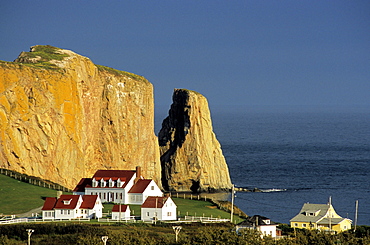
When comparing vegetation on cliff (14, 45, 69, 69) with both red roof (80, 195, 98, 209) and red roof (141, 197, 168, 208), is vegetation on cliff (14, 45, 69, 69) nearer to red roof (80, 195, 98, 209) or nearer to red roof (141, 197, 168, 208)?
red roof (80, 195, 98, 209)

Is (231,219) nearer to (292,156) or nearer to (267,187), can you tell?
(267,187)

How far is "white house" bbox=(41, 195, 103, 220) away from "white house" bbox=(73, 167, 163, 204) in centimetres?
788

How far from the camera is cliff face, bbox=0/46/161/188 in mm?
95188

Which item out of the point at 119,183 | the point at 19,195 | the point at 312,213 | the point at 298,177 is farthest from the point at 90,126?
the point at 298,177

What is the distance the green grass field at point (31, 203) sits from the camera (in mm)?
76562

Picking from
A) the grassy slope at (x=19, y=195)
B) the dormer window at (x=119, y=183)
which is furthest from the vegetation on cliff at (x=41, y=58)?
the dormer window at (x=119, y=183)

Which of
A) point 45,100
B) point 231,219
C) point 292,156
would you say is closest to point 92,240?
point 231,219

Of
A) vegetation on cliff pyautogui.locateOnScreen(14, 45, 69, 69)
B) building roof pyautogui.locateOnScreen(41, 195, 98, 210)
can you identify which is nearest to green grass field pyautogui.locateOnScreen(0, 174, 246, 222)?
building roof pyautogui.locateOnScreen(41, 195, 98, 210)

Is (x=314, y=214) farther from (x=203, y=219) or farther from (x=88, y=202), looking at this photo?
(x=88, y=202)

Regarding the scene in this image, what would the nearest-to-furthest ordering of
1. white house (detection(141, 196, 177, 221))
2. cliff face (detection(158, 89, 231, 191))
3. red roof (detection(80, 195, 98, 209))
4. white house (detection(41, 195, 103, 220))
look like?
1. white house (detection(41, 195, 103, 220))
2. white house (detection(141, 196, 177, 221))
3. red roof (detection(80, 195, 98, 209))
4. cliff face (detection(158, 89, 231, 191))

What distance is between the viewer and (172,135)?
134m

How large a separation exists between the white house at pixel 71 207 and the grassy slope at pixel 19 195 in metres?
2.84

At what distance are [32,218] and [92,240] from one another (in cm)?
1419

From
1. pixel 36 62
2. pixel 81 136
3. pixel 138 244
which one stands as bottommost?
pixel 138 244
